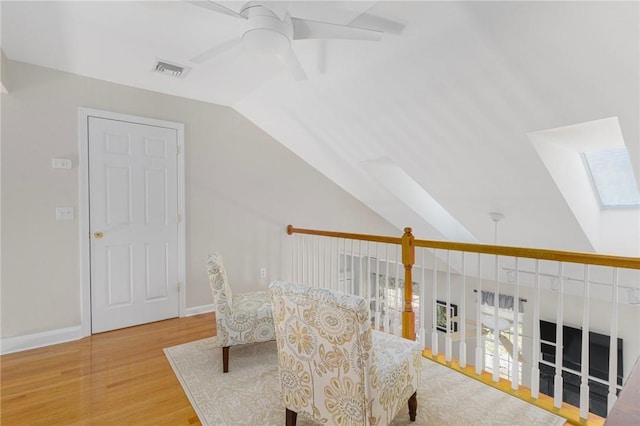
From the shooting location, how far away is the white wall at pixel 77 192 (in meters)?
2.65

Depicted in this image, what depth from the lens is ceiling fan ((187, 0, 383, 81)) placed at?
1.64 m

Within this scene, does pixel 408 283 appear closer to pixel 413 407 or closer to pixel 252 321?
pixel 413 407

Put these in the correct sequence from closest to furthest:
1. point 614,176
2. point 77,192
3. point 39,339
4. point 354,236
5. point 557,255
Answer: point 557,255, point 39,339, point 77,192, point 354,236, point 614,176

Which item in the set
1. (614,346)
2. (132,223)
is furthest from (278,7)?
(132,223)

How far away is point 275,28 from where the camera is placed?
166 cm

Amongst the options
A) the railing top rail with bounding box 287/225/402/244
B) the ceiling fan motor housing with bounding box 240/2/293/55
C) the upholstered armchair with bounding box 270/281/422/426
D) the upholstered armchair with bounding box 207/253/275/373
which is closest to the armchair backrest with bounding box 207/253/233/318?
the upholstered armchair with bounding box 207/253/275/373

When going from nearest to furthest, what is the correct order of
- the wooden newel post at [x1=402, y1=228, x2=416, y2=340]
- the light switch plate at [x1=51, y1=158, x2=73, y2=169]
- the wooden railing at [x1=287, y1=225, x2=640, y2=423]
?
the wooden railing at [x1=287, y1=225, x2=640, y2=423], the wooden newel post at [x1=402, y1=228, x2=416, y2=340], the light switch plate at [x1=51, y1=158, x2=73, y2=169]

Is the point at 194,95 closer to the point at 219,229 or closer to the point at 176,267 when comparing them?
the point at 219,229

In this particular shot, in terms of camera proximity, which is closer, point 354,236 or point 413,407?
point 413,407

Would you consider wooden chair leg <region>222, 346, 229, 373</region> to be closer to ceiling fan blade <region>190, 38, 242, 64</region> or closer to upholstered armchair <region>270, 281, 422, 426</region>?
upholstered armchair <region>270, 281, 422, 426</region>

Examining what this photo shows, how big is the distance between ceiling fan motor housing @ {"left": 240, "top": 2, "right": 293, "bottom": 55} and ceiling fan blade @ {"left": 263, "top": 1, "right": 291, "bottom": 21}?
0.01 metres

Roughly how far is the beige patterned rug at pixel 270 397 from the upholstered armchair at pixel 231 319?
7.6 inches

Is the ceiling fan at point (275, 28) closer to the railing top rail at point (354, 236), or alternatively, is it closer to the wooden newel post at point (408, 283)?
the wooden newel post at point (408, 283)

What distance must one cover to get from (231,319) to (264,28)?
1.93 m
